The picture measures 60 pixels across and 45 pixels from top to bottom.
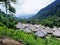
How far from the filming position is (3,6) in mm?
37844

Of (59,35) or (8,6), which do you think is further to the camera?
(8,6)

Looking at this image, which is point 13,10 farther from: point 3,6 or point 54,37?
point 54,37

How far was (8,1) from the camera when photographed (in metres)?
38.6

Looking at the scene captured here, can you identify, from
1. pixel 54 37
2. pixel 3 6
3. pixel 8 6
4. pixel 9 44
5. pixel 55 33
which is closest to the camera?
pixel 9 44

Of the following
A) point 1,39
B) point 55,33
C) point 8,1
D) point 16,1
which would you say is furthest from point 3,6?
point 1,39

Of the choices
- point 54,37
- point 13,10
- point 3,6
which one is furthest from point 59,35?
point 13,10

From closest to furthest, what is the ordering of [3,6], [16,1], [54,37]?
[54,37] < [16,1] < [3,6]

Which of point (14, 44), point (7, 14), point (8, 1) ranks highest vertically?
point (14, 44)

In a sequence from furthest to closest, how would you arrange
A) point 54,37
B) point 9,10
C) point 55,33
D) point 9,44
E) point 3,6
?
point 9,10 → point 3,6 → point 55,33 → point 54,37 → point 9,44

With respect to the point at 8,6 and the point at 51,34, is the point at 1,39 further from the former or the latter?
the point at 8,6

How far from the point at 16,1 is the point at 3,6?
5088mm

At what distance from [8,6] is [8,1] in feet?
7.56

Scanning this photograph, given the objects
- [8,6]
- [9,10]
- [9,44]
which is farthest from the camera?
[9,10]

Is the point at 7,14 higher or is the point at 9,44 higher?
the point at 9,44
